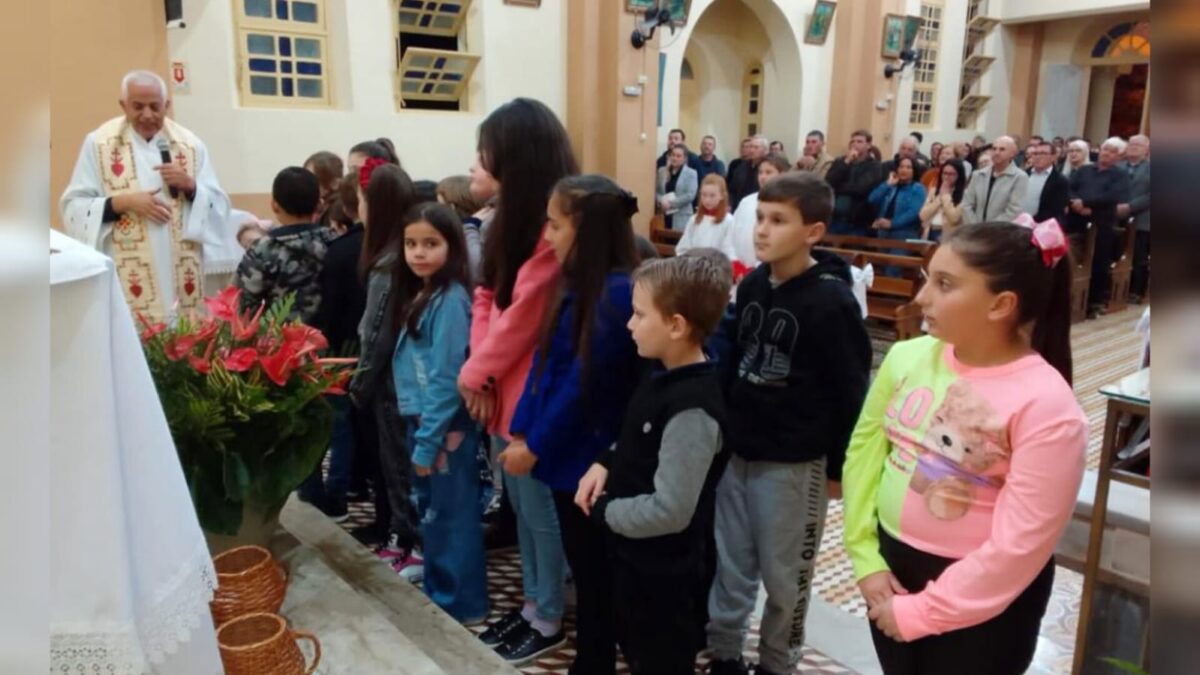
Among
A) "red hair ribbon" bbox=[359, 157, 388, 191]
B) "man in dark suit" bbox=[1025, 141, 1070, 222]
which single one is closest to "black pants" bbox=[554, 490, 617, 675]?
"red hair ribbon" bbox=[359, 157, 388, 191]

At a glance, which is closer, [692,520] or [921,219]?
[692,520]

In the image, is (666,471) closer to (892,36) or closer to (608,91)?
(608,91)

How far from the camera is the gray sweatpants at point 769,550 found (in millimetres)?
2154

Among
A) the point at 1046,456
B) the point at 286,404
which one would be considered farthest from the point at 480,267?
the point at 1046,456

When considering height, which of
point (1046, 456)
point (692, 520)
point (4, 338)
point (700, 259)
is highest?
point (4, 338)

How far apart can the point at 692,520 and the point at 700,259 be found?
0.59 m

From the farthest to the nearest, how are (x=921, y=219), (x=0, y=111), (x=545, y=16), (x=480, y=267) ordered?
1. (x=545, y=16)
2. (x=921, y=219)
3. (x=480, y=267)
4. (x=0, y=111)

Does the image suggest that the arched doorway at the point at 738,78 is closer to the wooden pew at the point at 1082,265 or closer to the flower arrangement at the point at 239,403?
the wooden pew at the point at 1082,265

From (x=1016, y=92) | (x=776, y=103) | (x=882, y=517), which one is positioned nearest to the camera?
(x=882, y=517)

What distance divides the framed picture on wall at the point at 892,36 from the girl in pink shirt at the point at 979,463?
10.8 m

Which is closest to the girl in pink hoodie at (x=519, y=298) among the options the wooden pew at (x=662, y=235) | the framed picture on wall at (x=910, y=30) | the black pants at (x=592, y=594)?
the black pants at (x=592, y=594)

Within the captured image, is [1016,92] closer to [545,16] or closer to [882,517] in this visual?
[545,16]

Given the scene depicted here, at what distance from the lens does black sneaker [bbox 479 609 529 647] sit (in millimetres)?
2527

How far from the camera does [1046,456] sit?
142cm
